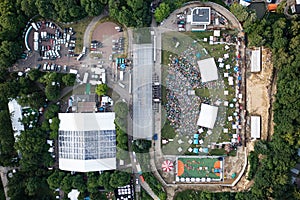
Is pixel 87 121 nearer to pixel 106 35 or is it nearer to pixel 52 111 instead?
pixel 52 111

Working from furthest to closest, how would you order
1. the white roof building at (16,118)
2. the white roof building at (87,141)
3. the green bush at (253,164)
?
the white roof building at (16,118) < the green bush at (253,164) < the white roof building at (87,141)

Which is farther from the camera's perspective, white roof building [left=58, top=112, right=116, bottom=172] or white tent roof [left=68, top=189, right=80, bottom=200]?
white tent roof [left=68, top=189, right=80, bottom=200]

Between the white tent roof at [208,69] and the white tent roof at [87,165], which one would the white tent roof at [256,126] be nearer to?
the white tent roof at [208,69]

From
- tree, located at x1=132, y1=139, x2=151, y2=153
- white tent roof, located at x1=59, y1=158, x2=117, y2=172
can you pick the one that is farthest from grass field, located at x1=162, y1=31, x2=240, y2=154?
white tent roof, located at x1=59, y1=158, x2=117, y2=172

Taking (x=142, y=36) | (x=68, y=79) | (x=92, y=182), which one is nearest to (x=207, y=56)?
(x=142, y=36)

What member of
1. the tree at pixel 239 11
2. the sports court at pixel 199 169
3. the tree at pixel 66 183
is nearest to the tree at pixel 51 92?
the tree at pixel 66 183

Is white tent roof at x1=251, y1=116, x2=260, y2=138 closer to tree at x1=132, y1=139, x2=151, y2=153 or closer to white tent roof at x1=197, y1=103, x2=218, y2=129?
white tent roof at x1=197, y1=103, x2=218, y2=129
